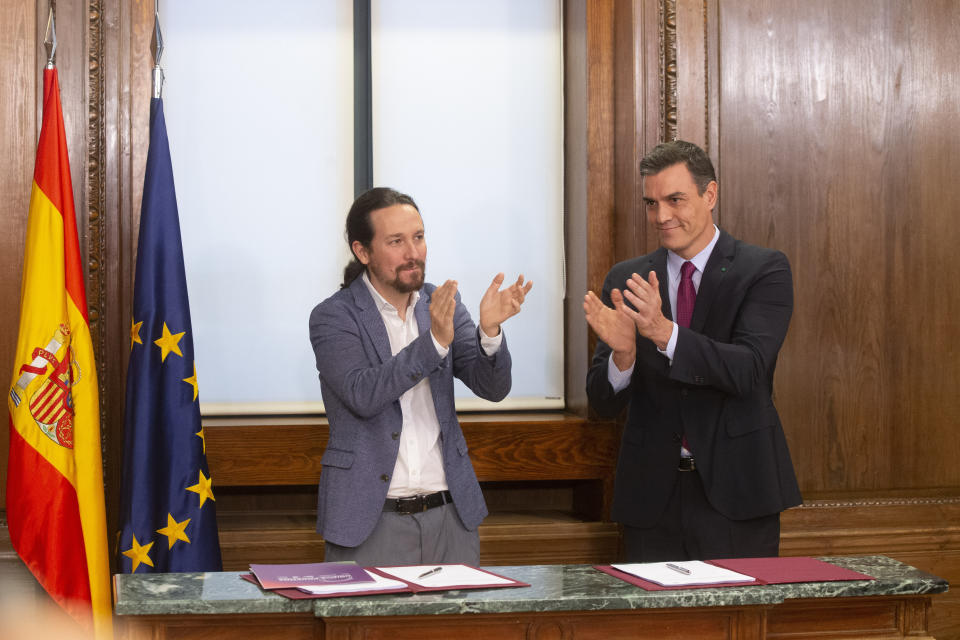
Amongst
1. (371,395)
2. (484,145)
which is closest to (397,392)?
(371,395)

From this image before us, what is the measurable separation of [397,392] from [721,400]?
2.87 ft

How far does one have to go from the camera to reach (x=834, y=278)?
11.9 feet

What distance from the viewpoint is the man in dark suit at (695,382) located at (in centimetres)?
255

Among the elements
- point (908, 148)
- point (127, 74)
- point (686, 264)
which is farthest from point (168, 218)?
point (908, 148)

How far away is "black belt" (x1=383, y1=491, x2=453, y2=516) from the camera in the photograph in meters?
2.44

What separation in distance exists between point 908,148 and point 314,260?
2.23 m

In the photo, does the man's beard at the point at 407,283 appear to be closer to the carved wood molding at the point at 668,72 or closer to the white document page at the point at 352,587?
the white document page at the point at 352,587

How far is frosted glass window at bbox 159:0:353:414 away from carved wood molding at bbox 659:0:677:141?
115 cm

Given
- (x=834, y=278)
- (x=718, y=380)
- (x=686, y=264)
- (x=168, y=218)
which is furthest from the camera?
(x=834, y=278)

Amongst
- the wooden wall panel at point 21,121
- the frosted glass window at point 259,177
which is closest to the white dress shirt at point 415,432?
the frosted glass window at point 259,177

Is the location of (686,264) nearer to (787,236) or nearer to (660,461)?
(660,461)

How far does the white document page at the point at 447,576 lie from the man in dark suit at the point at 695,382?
86cm

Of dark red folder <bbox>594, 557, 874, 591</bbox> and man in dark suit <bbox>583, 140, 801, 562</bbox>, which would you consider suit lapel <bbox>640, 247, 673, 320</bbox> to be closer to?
man in dark suit <bbox>583, 140, 801, 562</bbox>

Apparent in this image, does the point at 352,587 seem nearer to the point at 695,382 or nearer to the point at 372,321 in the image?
the point at 372,321
